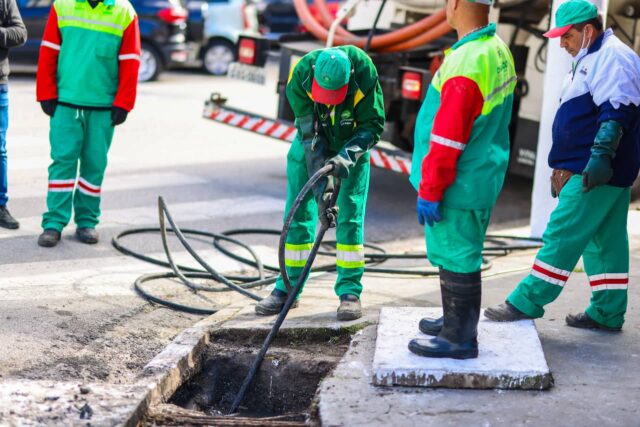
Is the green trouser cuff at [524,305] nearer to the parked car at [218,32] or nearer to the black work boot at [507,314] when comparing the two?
the black work boot at [507,314]

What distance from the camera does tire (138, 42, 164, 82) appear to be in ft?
49.8

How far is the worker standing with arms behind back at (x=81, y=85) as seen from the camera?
6.79 meters

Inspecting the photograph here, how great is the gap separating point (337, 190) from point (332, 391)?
1.19 meters

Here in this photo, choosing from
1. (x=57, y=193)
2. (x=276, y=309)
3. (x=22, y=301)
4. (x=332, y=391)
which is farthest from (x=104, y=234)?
(x=332, y=391)

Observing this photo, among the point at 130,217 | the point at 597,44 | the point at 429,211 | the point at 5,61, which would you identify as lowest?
the point at 130,217

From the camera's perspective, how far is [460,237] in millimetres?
4422

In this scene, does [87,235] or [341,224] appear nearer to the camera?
[341,224]

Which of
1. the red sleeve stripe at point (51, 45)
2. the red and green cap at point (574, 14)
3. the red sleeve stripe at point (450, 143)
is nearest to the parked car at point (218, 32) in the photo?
the red sleeve stripe at point (51, 45)

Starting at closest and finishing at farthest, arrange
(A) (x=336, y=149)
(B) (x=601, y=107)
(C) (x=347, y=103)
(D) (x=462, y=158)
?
(D) (x=462, y=158) → (B) (x=601, y=107) → (C) (x=347, y=103) → (A) (x=336, y=149)

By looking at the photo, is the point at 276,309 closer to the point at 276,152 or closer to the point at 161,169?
the point at 161,169

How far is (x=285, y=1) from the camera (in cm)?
1986

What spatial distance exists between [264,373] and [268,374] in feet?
0.07

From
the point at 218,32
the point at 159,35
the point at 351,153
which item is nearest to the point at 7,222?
the point at 351,153

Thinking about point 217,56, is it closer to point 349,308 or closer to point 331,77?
point 349,308
